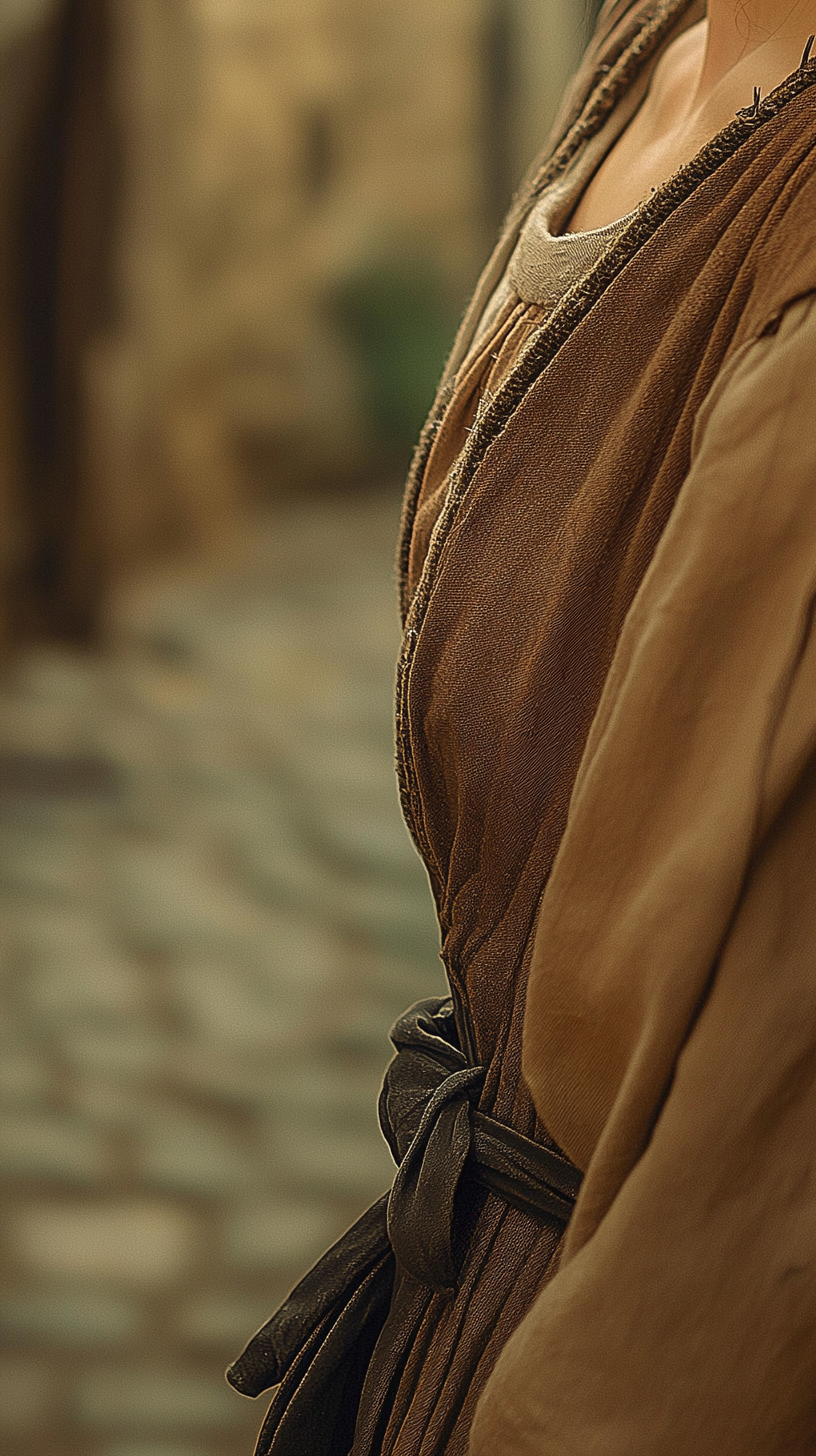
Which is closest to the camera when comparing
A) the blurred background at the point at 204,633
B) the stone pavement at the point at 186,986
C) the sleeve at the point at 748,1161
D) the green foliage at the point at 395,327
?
the sleeve at the point at 748,1161

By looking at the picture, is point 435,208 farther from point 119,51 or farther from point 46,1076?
point 46,1076

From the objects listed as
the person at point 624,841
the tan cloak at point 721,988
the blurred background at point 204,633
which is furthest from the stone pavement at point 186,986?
the tan cloak at point 721,988

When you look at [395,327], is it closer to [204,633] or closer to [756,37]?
[204,633]

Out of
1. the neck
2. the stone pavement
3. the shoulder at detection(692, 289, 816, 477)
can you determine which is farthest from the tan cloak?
the stone pavement

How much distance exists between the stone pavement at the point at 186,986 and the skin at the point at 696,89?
4.48 ft

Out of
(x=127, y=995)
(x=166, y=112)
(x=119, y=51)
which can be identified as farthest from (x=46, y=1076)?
(x=166, y=112)

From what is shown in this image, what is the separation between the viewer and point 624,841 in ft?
1.44

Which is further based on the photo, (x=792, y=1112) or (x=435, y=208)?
(x=435, y=208)

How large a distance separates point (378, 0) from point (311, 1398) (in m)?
4.98

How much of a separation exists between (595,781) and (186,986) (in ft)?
6.93

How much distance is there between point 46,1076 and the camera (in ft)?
7.22

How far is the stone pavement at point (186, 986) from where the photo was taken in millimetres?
1734

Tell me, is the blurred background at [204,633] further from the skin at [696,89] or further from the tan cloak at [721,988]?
the tan cloak at [721,988]

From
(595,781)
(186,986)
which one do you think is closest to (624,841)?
(595,781)
